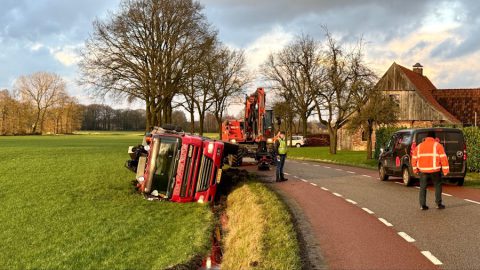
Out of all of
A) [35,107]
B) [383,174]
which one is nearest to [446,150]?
[383,174]

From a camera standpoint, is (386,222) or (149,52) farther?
(149,52)

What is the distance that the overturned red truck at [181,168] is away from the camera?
48.4 ft

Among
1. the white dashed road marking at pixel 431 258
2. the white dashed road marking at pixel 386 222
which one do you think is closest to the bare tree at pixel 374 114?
the white dashed road marking at pixel 386 222

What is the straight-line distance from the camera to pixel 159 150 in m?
15.0

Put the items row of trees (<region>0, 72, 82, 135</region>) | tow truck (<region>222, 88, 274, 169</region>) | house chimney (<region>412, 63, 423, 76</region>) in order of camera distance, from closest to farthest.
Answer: tow truck (<region>222, 88, 274, 169</region>) < house chimney (<region>412, 63, 423, 76</region>) < row of trees (<region>0, 72, 82, 135</region>)

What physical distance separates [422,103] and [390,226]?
4026cm

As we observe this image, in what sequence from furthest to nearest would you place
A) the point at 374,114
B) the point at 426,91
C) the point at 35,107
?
1. the point at 35,107
2. the point at 426,91
3. the point at 374,114

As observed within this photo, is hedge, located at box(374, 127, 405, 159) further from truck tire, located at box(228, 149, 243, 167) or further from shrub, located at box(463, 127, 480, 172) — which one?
truck tire, located at box(228, 149, 243, 167)

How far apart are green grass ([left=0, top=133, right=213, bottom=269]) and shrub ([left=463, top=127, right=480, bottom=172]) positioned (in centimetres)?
1315

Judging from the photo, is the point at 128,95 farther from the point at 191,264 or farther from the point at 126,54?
the point at 191,264

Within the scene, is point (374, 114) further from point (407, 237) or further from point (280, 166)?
point (407, 237)

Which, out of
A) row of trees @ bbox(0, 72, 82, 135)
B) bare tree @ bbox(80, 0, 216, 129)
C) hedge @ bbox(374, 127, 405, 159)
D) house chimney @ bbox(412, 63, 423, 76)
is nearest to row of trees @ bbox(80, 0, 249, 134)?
bare tree @ bbox(80, 0, 216, 129)

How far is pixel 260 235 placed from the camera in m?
9.36

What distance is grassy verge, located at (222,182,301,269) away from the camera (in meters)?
7.57
